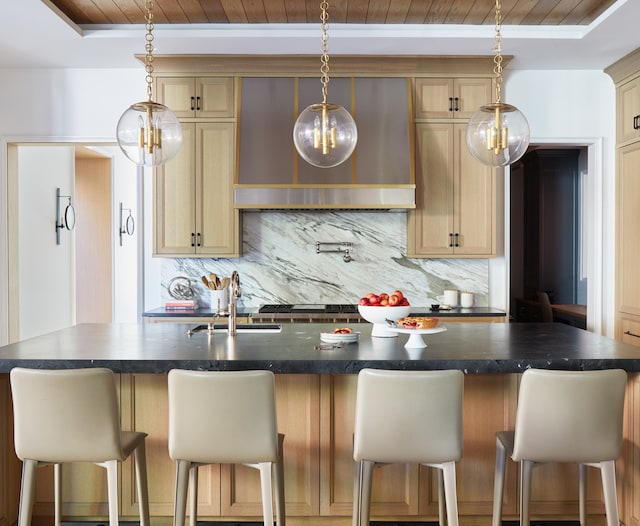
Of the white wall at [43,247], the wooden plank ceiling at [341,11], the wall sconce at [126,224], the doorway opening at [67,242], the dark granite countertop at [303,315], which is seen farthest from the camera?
the wall sconce at [126,224]

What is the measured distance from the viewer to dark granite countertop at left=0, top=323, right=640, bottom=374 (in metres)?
2.25

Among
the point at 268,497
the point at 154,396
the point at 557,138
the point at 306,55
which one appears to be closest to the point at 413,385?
the point at 268,497

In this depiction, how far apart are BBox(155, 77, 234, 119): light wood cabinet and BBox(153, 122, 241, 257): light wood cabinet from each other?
0.15 meters

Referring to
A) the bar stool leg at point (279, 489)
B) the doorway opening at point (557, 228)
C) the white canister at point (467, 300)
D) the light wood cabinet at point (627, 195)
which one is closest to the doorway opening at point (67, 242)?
the white canister at point (467, 300)

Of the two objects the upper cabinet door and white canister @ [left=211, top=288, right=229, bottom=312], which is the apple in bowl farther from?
the upper cabinet door

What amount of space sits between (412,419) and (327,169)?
2.68m

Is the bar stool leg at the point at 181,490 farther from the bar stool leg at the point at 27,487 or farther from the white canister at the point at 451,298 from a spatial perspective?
the white canister at the point at 451,298

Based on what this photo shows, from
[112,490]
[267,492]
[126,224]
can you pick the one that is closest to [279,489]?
[267,492]

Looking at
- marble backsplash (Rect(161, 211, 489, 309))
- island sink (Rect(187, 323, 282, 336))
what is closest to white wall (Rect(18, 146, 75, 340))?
marble backsplash (Rect(161, 211, 489, 309))

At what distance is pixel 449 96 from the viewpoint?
4.56 meters

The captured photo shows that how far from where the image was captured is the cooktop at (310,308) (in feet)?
14.4

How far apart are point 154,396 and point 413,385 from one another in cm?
119

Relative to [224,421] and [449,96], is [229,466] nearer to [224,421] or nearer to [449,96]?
[224,421]

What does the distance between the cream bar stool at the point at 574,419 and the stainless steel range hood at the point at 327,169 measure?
2.50 meters
